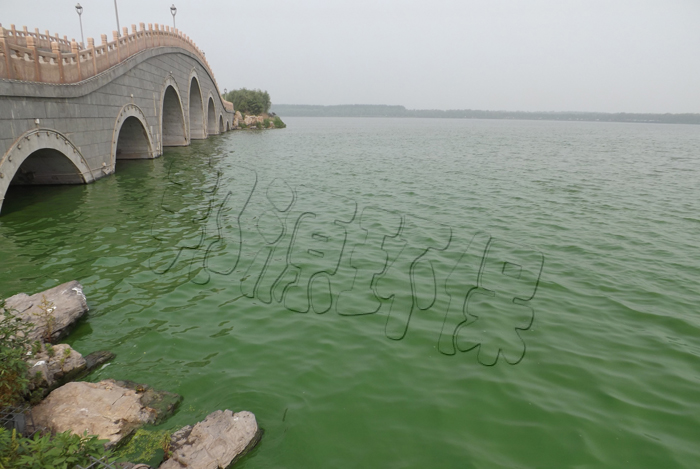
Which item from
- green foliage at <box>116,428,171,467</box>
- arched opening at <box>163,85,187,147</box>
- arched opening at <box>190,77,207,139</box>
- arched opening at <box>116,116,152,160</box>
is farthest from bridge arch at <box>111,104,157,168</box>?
green foliage at <box>116,428,171,467</box>

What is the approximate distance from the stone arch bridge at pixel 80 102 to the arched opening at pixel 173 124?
64.1 inches

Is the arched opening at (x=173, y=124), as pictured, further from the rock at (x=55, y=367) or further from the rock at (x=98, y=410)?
the rock at (x=98, y=410)

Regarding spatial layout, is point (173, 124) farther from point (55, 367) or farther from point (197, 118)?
point (55, 367)

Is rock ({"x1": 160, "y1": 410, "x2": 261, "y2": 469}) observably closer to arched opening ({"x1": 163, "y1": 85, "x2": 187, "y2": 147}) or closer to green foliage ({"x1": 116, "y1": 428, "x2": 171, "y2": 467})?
green foliage ({"x1": 116, "y1": 428, "x2": 171, "y2": 467})

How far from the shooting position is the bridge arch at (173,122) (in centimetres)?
3709

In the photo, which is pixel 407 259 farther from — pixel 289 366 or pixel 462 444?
pixel 462 444

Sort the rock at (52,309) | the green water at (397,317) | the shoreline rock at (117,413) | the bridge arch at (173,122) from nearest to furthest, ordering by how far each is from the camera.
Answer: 1. the shoreline rock at (117,413)
2. the green water at (397,317)
3. the rock at (52,309)
4. the bridge arch at (173,122)

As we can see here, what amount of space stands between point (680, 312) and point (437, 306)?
4.67 metres

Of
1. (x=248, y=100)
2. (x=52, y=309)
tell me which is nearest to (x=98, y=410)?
(x=52, y=309)

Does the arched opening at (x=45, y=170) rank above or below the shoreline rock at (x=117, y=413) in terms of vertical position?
above

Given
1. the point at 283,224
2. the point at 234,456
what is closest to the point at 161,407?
the point at 234,456

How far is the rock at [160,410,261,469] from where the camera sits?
4.64 m

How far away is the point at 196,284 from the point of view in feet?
31.2

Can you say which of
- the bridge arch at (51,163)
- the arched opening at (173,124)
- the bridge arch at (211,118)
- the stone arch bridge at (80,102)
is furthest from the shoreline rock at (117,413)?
the bridge arch at (211,118)
